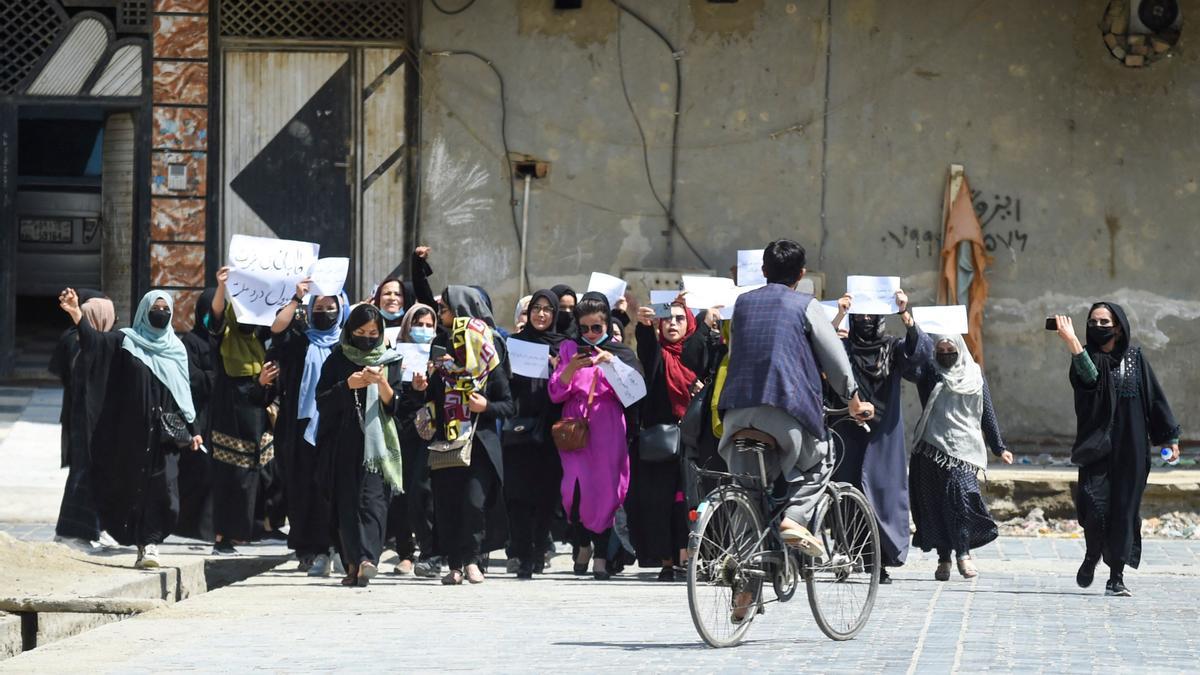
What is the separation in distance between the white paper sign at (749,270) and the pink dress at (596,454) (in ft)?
3.21

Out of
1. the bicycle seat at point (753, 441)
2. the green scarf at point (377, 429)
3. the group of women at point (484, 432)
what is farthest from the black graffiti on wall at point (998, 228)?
the bicycle seat at point (753, 441)

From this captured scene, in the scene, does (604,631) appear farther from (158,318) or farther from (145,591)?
(158,318)

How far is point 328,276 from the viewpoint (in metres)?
11.5

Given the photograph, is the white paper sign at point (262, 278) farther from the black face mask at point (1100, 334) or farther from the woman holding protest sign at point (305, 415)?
the black face mask at point (1100, 334)

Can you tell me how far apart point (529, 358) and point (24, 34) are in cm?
645

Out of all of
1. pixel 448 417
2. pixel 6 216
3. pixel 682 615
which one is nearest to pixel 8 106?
pixel 6 216

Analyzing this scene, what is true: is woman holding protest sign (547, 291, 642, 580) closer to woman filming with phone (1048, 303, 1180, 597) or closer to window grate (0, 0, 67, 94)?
woman filming with phone (1048, 303, 1180, 597)

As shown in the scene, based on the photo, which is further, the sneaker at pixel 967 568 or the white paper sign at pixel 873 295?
the sneaker at pixel 967 568

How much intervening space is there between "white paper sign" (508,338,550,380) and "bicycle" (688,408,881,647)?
317 cm

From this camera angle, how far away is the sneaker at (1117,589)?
10.6 m

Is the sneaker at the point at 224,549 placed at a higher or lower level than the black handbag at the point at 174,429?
lower

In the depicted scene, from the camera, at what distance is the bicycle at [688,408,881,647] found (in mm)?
7844

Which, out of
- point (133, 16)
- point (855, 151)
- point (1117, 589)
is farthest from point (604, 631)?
point (133, 16)

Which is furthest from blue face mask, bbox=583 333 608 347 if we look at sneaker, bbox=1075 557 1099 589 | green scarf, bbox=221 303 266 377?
sneaker, bbox=1075 557 1099 589
